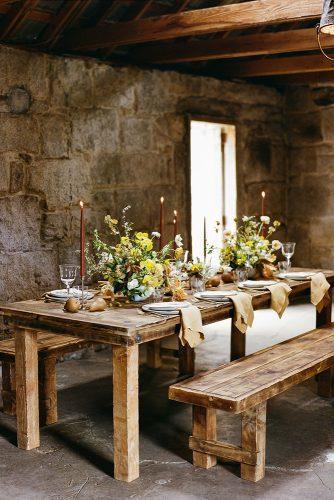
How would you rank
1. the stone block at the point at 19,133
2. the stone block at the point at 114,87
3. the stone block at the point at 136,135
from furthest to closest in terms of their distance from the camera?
the stone block at the point at 136,135
the stone block at the point at 114,87
the stone block at the point at 19,133

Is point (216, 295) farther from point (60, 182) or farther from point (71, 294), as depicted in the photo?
point (60, 182)

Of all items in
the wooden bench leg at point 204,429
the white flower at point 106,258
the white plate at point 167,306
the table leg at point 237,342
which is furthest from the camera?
the table leg at point 237,342

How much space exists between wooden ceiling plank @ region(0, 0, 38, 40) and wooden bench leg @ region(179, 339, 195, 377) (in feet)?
8.26

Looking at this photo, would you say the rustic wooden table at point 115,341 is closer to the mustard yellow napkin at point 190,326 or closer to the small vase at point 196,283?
the mustard yellow napkin at point 190,326

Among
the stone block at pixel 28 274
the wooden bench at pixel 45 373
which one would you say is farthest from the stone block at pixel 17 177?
the wooden bench at pixel 45 373

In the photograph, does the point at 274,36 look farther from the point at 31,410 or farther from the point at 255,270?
the point at 31,410

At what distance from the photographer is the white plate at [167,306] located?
329 cm

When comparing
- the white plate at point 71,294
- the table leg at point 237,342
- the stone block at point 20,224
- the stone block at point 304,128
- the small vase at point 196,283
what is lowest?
the table leg at point 237,342

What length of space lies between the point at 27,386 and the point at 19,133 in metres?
2.23

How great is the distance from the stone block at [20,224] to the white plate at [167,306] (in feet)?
6.08

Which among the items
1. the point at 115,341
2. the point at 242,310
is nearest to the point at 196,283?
the point at 242,310

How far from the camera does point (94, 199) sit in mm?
5582

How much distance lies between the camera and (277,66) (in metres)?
6.27

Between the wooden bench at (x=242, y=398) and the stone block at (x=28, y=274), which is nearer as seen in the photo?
the wooden bench at (x=242, y=398)
